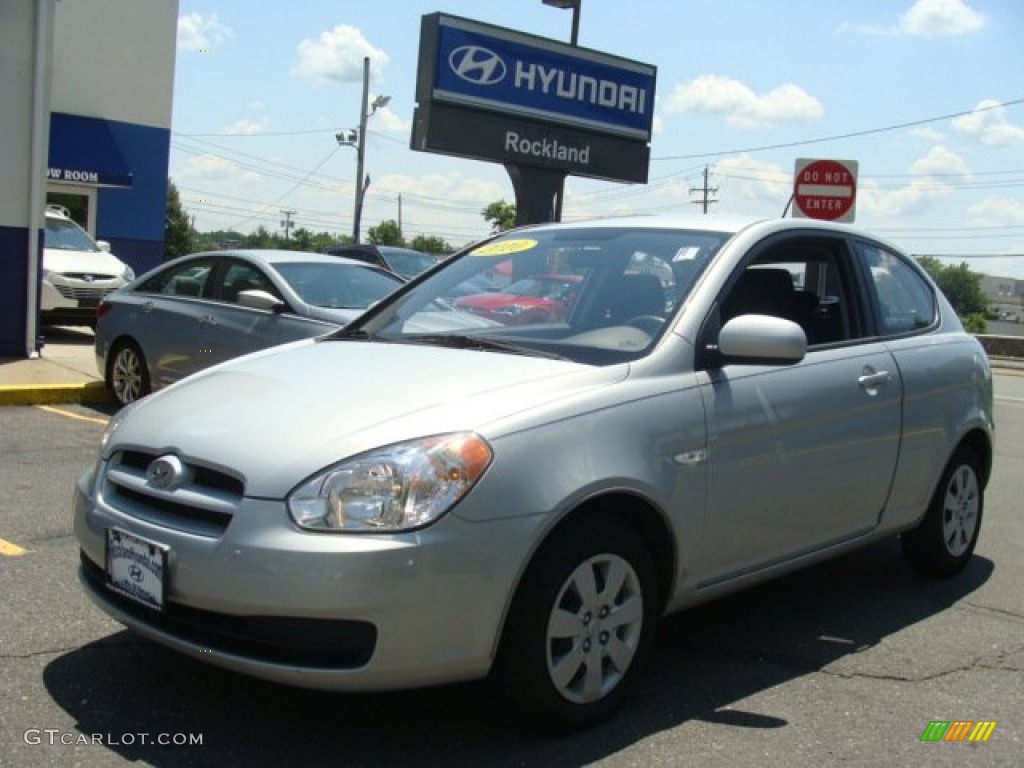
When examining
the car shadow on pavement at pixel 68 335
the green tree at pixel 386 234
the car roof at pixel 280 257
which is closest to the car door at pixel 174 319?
the car roof at pixel 280 257

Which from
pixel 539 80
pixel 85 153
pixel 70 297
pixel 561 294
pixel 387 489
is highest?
pixel 539 80

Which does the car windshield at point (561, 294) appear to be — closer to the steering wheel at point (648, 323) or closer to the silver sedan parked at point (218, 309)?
the steering wheel at point (648, 323)

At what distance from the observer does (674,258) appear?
4184mm

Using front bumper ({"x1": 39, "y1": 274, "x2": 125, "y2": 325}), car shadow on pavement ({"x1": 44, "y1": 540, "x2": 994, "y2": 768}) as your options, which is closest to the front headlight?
car shadow on pavement ({"x1": 44, "y1": 540, "x2": 994, "y2": 768})

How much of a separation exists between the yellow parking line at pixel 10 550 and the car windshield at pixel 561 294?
184 cm

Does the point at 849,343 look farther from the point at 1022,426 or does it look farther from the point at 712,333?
the point at 1022,426

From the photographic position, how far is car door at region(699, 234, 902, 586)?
384 centimetres

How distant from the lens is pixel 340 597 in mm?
2893

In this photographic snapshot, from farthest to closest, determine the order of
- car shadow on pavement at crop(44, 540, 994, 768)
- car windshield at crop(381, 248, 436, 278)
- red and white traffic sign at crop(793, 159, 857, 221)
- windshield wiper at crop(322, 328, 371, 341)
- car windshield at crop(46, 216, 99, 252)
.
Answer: car windshield at crop(46, 216, 99, 252)
car windshield at crop(381, 248, 436, 278)
red and white traffic sign at crop(793, 159, 857, 221)
windshield wiper at crop(322, 328, 371, 341)
car shadow on pavement at crop(44, 540, 994, 768)

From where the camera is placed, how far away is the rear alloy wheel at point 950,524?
5188mm

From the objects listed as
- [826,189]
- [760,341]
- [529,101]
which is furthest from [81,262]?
[760,341]

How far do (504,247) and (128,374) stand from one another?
17.7ft

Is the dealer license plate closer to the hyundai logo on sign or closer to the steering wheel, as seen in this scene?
the steering wheel

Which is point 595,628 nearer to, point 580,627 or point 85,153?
point 580,627
